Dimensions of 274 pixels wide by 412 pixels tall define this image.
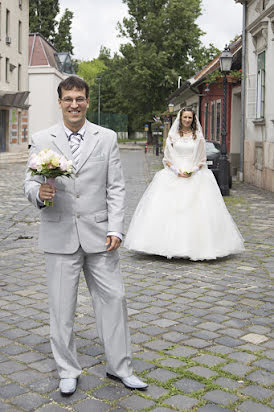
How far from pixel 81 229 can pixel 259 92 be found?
1615 cm

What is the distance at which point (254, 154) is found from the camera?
19.0m

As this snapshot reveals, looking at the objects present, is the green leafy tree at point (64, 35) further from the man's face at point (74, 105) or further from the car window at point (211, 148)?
the man's face at point (74, 105)

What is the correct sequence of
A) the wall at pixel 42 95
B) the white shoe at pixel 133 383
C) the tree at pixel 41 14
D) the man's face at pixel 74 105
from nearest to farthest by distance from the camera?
the man's face at pixel 74 105 < the white shoe at pixel 133 383 < the wall at pixel 42 95 < the tree at pixel 41 14

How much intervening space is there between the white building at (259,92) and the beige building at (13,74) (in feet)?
63.4

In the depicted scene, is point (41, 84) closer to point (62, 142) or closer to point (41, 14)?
point (41, 14)

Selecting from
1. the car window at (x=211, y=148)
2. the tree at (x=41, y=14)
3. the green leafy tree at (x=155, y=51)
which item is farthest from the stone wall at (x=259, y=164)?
the tree at (x=41, y=14)

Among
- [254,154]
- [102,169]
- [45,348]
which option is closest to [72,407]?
[45,348]

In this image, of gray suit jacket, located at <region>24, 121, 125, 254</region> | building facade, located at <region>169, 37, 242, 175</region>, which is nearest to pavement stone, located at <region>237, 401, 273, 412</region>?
gray suit jacket, located at <region>24, 121, 125, 254</region>

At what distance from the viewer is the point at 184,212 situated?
7.78 metres

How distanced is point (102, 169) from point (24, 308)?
7.57ft

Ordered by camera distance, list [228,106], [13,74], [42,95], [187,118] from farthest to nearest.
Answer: [42,95]
[13,74]
[228,106]
[187,118]

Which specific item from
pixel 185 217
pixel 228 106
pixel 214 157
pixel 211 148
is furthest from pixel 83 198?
pixel 228 106

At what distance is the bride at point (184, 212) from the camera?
24.8 ft

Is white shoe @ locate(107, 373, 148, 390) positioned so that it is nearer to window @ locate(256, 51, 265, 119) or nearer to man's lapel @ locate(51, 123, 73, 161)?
man's lapel @ locate(51, 123, 73, 161)
